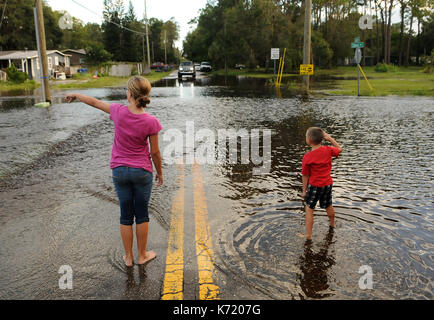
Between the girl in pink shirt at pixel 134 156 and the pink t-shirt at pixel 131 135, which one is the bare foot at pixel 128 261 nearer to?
the girl in pink shirt at pixel 134 156

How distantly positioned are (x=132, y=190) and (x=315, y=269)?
5.77 ft

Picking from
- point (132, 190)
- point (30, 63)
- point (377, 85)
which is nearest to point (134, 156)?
point (132, 190)

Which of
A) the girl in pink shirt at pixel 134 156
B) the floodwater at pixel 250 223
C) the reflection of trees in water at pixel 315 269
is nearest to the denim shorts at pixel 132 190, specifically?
the girl in pink shirt at pixel 134 156

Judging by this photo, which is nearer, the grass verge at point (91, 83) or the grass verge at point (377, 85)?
the grass verge at point (377, 85)

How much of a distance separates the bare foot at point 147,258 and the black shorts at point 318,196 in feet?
5.48

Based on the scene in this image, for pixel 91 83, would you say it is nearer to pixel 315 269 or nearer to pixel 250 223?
pixel 250 223

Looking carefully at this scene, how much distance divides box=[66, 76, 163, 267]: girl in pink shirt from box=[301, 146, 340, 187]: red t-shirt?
5.10ft

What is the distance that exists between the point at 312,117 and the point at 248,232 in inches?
371

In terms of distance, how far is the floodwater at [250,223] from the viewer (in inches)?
134

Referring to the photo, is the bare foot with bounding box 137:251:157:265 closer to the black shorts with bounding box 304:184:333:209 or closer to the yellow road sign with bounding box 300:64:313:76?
the black shorts with bounding box 304:184:333:209

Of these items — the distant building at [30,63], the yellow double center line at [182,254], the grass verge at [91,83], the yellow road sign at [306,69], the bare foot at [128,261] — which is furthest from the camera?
the distant building at [30,63]

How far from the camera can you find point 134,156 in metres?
3.70

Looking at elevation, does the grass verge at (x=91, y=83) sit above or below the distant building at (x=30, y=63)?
below
